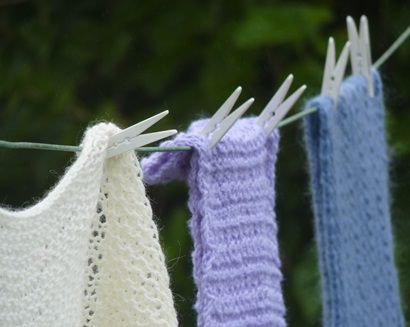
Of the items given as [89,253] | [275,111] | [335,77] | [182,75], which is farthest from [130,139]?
[182,75]

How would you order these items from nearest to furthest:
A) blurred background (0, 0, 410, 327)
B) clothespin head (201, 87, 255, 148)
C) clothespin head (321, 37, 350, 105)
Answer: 1. clothespin head (201, 87, 255, 148)
2. clothespin head (321, 37, 350, 105)
3. blurred background (0, 0, 410, 327)

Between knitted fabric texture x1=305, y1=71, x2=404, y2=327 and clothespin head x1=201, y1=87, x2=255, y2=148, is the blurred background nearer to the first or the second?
knitted fabric texture x1=305, y1=71, x2=404, y2=327

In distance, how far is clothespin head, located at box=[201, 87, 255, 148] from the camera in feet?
2.87

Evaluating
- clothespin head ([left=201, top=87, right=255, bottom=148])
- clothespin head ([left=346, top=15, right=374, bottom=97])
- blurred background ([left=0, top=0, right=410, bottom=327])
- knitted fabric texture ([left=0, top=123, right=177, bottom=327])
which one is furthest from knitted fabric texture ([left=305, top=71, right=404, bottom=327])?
blurred background ([left=0, top=0, right=410, bottom=327])

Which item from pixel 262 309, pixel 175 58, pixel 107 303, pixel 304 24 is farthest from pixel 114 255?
pixel 175 58

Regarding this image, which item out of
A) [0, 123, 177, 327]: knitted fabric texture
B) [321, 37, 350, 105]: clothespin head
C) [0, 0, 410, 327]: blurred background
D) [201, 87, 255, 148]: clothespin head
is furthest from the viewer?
[0, 0, 410, 327]: blurred background

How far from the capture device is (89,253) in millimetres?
815

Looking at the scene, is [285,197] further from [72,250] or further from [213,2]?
[72,250]

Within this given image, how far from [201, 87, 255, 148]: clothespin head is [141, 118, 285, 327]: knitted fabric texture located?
0.01 m

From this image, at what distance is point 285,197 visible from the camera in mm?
1867

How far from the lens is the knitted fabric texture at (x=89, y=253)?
731mm

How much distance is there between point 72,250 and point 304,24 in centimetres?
100

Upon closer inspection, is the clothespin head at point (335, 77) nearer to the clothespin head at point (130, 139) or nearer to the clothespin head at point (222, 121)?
the clothespin head at point (222, 121)

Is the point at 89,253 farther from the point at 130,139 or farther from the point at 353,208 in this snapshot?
the point at 353,208
